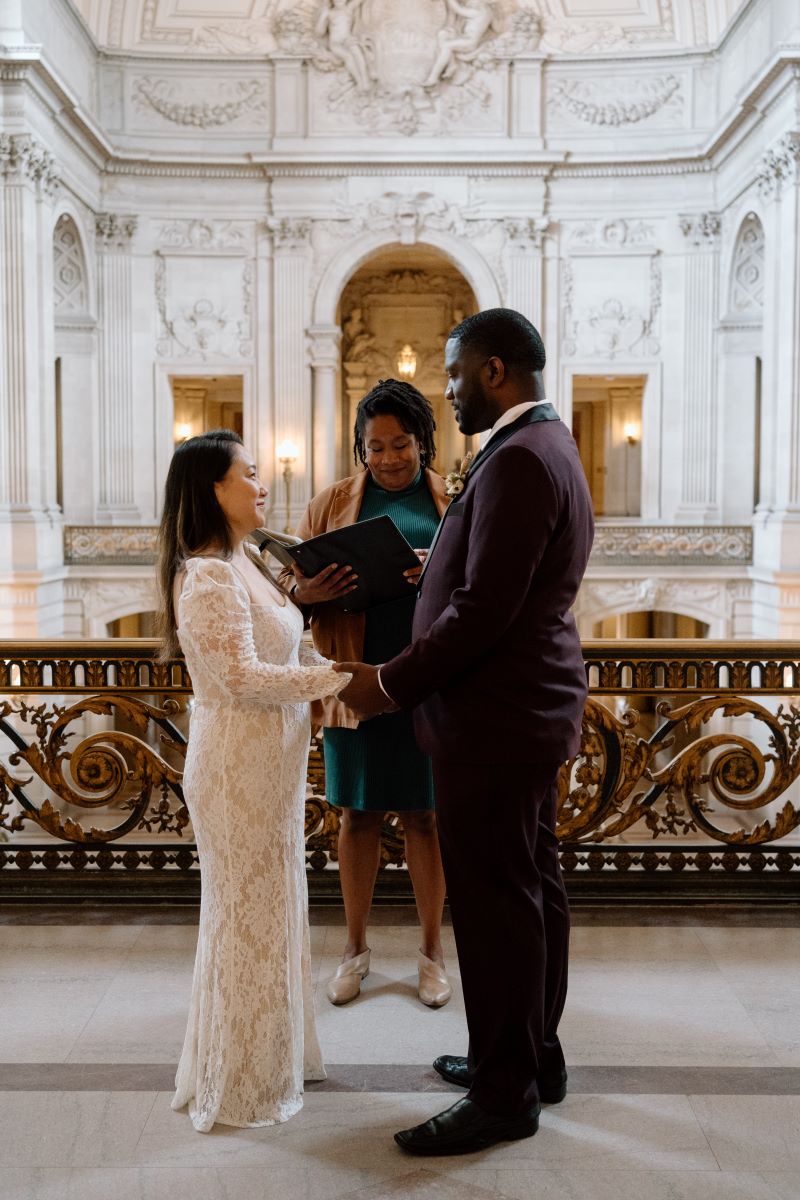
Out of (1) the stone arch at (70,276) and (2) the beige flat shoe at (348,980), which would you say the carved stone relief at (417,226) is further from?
(2) the beige flat shoe at (348,980)

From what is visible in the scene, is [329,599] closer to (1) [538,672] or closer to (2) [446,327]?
(1) [538,672]

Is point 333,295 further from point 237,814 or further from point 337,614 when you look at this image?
point 237,814

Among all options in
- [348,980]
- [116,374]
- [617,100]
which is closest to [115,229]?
[116,374]

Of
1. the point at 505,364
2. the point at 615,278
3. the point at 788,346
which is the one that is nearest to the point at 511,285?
the point at 615,278

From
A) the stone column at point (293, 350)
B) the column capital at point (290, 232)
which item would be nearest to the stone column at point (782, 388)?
the column capital at point (290, 232)

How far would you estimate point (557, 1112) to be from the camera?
11.0 feet

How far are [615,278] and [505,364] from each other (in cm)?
2110

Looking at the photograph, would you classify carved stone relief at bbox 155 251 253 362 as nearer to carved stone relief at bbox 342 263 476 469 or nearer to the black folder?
carved stone relief at bbox 342 263 476 469

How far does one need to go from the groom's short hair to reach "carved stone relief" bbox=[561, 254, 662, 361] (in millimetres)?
20630

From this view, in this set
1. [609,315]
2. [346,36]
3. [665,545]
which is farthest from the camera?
[609,315]

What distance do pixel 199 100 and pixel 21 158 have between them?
236 inches

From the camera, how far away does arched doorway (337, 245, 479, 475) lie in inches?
1092

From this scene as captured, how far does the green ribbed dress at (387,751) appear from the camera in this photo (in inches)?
160

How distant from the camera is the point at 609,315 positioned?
23219 mm
